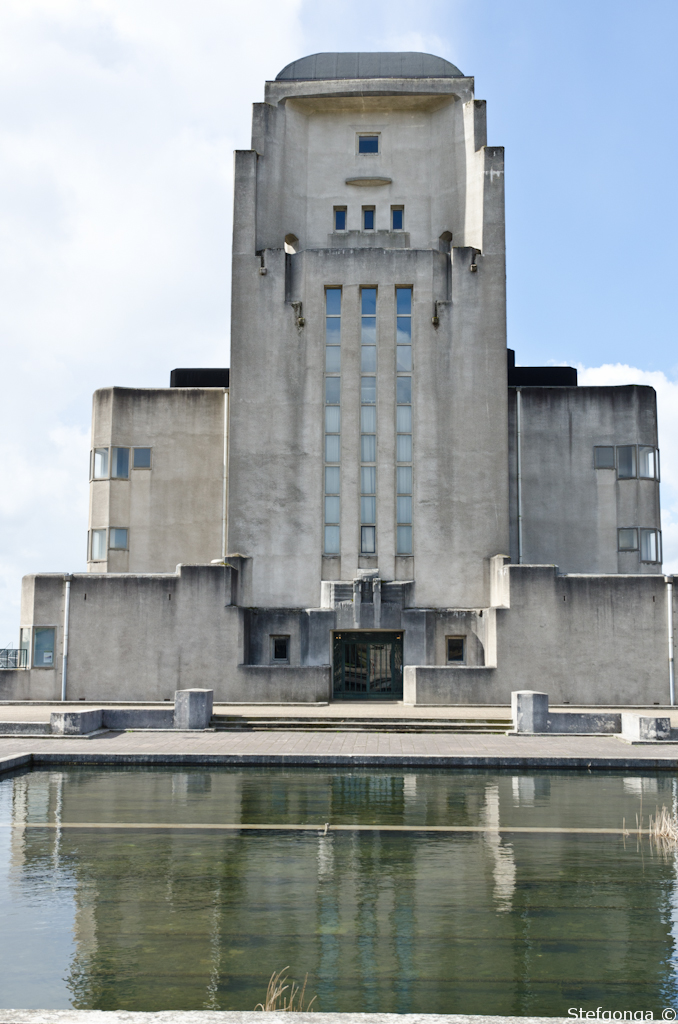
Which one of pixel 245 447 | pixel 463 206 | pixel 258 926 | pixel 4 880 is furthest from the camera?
pixel 463 206

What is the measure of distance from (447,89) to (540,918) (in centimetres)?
3510

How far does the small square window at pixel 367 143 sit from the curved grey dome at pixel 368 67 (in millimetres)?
2325

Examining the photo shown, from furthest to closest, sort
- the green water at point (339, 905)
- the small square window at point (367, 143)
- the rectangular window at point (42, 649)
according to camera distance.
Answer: the small square window at point (367, 143), the rectangular window at point (42, 649), the green water at point (339, 905)

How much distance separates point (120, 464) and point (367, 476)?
10.4 metres

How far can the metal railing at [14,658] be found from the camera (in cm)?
3225

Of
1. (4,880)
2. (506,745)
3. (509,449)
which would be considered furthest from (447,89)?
(4,880)

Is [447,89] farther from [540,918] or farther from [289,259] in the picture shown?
[540,918]

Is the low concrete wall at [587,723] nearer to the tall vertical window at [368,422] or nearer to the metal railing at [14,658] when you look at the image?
the tall vertical window at [368,422]

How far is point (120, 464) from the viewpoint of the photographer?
38094 millimetres

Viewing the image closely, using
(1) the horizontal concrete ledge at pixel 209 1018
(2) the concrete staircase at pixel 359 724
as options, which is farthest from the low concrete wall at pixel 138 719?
(1) the horizontal concrete ledge at pixel 209 1018

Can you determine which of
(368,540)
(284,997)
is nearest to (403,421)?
(368,540)

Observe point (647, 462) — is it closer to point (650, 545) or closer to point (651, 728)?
point (650, 545)

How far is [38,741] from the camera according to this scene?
2244 centimetres

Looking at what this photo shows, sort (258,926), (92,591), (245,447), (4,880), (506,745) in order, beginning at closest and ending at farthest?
(258,926) → (4,880) → (506,745) → (92,591) → (245,447)
